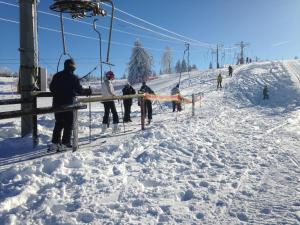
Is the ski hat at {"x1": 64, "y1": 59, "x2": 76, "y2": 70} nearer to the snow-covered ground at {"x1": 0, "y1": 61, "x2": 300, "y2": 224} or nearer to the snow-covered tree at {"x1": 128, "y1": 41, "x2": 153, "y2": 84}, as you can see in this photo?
the snow-covered ground at {"x1": 0, "y1": 61, "x2": 300, "y2": 224}

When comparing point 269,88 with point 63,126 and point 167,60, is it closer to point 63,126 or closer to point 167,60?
point 63,126

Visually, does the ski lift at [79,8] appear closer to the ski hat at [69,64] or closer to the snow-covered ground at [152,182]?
the ski hat at [69,64]

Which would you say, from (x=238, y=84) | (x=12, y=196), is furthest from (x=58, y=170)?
(x=238, y=84)

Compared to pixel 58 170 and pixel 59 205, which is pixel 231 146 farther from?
pixel 59 205

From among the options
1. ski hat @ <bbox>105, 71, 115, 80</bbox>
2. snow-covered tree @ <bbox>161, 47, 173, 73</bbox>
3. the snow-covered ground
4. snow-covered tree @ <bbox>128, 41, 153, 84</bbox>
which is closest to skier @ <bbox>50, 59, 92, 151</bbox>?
the snow-covered ground

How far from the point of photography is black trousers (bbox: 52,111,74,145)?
7820 millimetres

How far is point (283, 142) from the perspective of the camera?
1061cm

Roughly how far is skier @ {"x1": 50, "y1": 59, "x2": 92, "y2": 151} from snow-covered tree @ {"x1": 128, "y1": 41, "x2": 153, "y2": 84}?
72.3 meters

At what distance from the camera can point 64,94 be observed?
25.8ft

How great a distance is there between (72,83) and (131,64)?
74.2 m

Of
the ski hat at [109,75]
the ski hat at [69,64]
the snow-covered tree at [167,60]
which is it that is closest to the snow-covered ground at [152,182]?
the ski hat at [69,64]

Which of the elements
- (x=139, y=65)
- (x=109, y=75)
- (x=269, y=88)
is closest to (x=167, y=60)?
(x=139, y=65)

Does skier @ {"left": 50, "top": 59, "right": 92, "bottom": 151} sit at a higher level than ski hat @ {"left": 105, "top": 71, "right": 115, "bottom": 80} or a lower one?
lower

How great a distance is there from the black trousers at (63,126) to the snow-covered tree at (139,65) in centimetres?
7234
